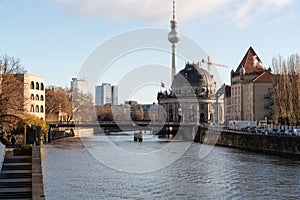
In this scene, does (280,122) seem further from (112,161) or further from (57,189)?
(57,189)

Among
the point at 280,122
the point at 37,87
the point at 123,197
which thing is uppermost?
the point at 37,87

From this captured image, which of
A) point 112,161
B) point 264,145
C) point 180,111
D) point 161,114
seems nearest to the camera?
point 112,161

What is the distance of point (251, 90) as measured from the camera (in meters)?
117

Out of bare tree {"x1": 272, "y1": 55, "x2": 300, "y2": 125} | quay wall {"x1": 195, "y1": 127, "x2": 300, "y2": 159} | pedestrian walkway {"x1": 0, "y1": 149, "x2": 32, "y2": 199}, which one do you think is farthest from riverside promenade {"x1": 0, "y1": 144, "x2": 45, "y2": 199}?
bare tree {"x1": 272, "y1": 55, "x2": 300, "y2": 125}

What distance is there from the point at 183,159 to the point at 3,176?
2908 cm

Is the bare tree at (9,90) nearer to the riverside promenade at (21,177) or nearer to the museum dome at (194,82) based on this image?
the riverside promenade at (21,177)

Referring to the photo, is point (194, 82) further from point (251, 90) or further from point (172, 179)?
point (172, 179)

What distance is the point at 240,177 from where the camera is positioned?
40.1 meters

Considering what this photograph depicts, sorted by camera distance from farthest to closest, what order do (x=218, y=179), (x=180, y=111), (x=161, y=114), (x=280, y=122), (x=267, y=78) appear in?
(x=161, y=114) → (x=180, y=111) → (x=267, y=78) → (x=280, y=122) → (x=218, y=179)

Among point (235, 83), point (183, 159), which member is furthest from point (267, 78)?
point (183, 159)

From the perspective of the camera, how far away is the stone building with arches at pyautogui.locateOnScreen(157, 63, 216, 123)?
17612cm

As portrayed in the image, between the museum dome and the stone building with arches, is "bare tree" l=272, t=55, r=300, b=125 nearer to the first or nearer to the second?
the stone building with arches

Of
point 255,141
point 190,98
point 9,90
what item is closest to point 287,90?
point 255,141

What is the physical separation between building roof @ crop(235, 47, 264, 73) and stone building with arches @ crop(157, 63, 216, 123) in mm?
37897
